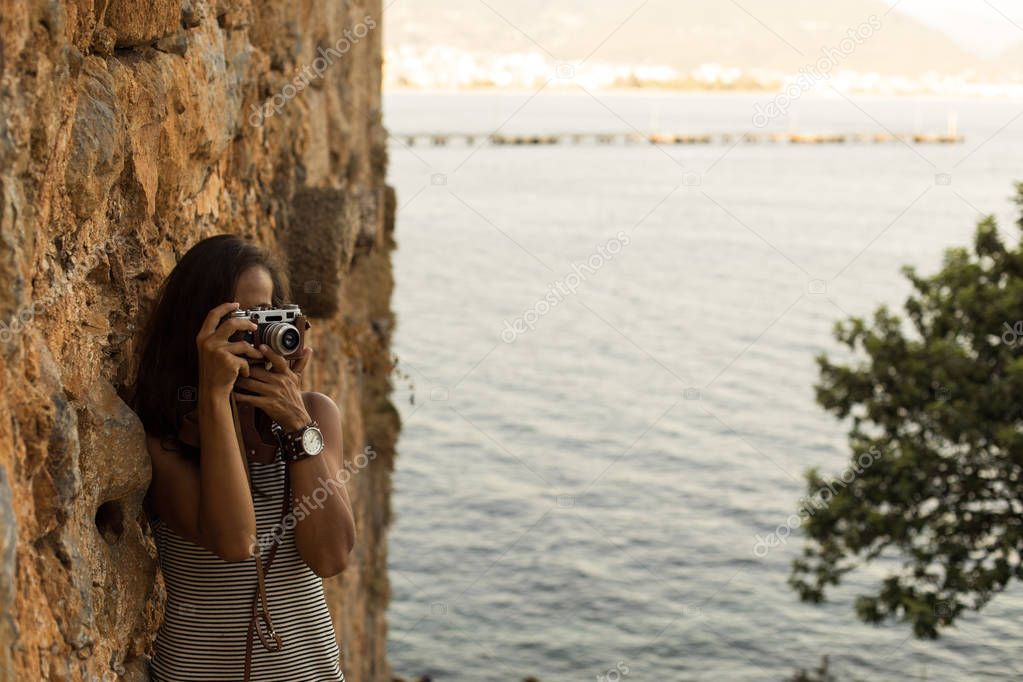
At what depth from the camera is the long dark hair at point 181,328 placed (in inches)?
133

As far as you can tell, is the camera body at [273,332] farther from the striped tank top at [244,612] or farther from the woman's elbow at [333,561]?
the woman's elbow at [333,561]

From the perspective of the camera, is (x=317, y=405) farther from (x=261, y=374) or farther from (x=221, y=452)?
(x=221, y=452)

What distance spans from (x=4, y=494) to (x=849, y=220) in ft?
230

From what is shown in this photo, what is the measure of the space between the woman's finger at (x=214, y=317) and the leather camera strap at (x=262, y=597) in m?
0.21

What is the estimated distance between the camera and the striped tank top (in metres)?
3.31

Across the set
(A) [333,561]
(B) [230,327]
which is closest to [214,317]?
(B) [230,327]

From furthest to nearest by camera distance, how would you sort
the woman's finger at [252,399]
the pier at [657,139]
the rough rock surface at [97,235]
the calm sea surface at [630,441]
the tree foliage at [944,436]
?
the pier at [657,139], the calm sea surface at [630,441], the tree foliage at [944,436], the woman's finger at [252,399], the rough rock surface at [97,235]

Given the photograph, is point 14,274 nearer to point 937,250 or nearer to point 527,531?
point 527,531

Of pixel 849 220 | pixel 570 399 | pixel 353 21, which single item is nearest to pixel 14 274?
pixel 353 21

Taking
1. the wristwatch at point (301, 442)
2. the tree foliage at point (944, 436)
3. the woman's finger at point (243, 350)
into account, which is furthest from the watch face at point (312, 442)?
the tree foliage at point (944, 436)

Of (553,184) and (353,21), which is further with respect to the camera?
(553,184)

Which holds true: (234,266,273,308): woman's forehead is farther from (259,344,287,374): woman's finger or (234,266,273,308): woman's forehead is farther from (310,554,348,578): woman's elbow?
(310,554,348,578): woman's elbow

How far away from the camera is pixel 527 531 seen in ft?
96.4

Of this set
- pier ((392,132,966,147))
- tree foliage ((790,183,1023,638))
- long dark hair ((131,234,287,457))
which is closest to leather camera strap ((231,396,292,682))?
long dark hair ((131,234,287,457))
